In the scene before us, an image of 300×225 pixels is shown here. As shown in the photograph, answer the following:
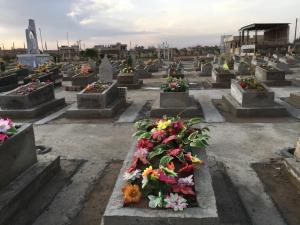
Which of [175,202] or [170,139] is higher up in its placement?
[170,139]

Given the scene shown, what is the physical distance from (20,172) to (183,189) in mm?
2929

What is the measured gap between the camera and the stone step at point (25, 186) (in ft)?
13.7

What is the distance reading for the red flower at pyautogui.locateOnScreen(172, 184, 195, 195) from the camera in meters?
3.46

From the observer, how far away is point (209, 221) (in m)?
3.06

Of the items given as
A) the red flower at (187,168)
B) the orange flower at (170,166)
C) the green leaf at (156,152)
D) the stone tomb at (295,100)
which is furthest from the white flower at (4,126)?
the stone tomb at (295,100)

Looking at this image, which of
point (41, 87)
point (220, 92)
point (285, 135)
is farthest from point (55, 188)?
point (220, 92)

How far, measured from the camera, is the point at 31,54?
36.5 metres

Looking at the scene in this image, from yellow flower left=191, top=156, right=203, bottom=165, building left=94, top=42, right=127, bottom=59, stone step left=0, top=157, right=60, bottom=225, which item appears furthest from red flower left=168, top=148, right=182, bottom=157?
building left=94, top=42, right=127, bottom=59

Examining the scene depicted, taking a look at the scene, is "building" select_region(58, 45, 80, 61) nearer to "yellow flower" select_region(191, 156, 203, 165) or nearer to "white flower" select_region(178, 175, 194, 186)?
"yellow flower" select_region(191, 156, 203, 165)

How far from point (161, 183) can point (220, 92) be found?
12.1 m

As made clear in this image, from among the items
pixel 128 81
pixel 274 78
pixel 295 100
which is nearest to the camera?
pixel 295 100

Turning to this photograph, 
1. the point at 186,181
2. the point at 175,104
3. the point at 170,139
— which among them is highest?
the point at 170,139

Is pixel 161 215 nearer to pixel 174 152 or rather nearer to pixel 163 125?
pixel 174 152

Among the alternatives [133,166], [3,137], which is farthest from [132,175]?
[3,137]
